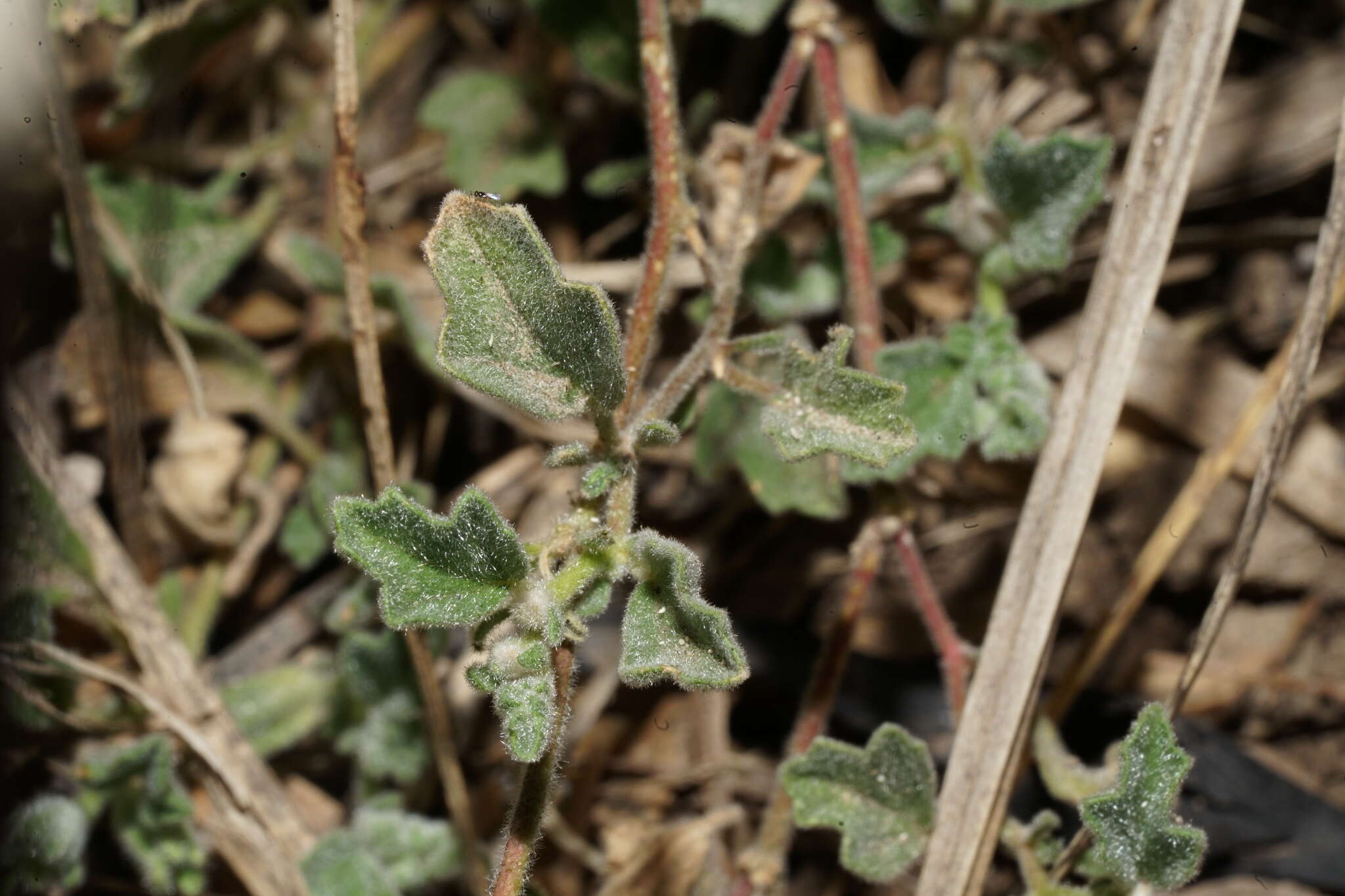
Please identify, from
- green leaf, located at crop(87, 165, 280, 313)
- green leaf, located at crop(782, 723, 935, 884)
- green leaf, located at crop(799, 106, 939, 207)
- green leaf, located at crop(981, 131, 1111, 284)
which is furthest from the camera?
green leaf, located at crop(87, 165, 280, 313)

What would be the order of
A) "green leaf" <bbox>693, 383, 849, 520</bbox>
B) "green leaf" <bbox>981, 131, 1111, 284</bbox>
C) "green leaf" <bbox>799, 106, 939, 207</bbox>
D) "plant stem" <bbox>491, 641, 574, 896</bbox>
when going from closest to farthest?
"plant stem" <bbox>491, 641, 574, 896</bbox>, "green leaf" <bbox>981, 131, 1111, 284</bbox>, "green leaf" <bbox>693, 383, 849, 520</bbox>, "green leaf" <bbox>799, 106, 939, 207</bbox>

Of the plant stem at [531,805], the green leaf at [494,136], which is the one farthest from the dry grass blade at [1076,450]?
the green leaf at [494,136]

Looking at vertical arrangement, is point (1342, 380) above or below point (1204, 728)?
above

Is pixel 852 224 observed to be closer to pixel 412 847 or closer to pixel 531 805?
pixel 531 805

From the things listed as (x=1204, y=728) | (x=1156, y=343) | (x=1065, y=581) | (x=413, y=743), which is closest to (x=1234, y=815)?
(x=1204, y=728)

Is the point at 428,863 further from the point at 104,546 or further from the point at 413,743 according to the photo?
the point at 104,546

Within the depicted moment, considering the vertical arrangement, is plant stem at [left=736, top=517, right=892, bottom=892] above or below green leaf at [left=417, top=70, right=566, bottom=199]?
below

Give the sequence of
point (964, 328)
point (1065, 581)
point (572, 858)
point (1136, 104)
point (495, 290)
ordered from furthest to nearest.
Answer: point (1136, 104) < point (572, 858) < point (964, 328) < point (1065, 581) < point (495, 290)

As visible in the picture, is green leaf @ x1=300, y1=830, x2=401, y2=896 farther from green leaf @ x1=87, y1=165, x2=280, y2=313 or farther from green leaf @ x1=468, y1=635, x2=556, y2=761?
green leaf @ x1=87, y1=165, x2=280, y2=313

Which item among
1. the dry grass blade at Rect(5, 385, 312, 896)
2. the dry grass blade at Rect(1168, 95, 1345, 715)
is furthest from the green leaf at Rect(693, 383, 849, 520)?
the dry grass blade at Rect(5, 385, 312, 896)
